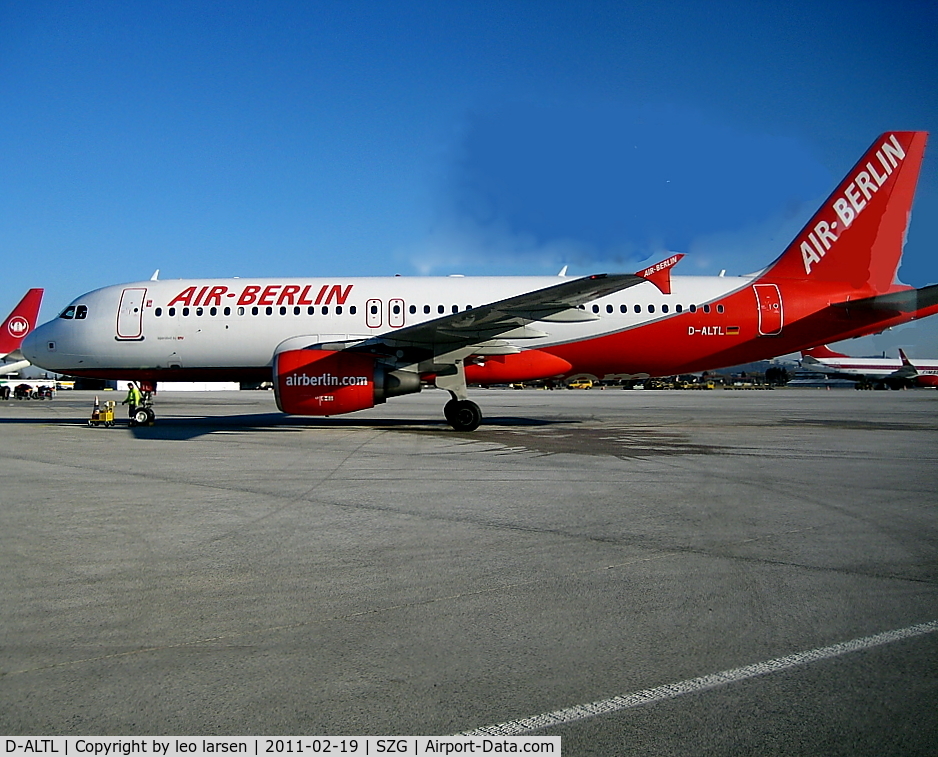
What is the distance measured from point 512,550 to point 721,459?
714 centimetres

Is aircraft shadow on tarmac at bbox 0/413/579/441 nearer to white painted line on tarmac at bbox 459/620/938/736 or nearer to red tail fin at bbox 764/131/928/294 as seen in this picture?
red tail fin at bbox 764/131/928/294

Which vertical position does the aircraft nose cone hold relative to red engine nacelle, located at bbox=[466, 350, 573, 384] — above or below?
above

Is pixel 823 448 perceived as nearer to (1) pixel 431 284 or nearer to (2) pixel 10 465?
(1) pixel 431 284

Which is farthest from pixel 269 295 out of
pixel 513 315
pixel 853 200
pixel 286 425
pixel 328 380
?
pixel 853 200

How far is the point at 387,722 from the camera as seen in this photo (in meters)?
3.07

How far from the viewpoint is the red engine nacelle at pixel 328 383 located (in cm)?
1647

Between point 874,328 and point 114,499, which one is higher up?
point 874,328

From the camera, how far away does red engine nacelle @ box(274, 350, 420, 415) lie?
1647 cm

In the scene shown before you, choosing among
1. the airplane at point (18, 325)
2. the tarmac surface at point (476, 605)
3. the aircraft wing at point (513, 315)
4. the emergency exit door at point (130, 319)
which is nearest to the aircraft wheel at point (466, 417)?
the aircraft wing at point (513, 315)

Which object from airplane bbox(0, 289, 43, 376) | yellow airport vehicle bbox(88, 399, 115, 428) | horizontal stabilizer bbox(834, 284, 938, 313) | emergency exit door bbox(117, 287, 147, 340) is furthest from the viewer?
airplane bbox(0, 289, 43, 376)

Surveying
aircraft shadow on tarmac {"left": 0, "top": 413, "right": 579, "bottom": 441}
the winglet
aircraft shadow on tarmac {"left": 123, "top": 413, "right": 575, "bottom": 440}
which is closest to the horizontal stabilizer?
the winglet

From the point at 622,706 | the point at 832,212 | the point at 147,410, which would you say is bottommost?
the point at 622,706

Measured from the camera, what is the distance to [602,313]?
19.2m

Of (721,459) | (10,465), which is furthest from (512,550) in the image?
(10,465)
